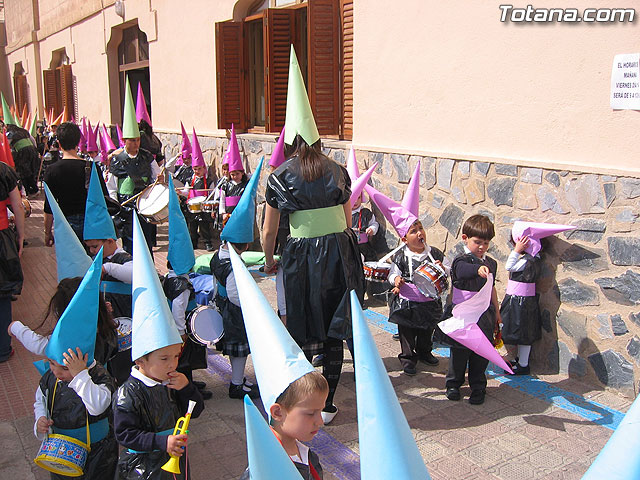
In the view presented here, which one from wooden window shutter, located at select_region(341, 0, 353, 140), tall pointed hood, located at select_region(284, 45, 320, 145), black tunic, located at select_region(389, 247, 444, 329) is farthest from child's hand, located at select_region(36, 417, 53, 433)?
wooden window shutter, located at select_region(341, 0, 353, 140)

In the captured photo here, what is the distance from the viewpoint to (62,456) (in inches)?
111

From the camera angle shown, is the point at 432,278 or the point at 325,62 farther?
the point at 325,62

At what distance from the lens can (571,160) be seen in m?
4.62

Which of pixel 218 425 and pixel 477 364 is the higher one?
pixel 477 364

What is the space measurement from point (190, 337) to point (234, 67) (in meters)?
6.76

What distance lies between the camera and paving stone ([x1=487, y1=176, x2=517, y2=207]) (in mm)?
5039

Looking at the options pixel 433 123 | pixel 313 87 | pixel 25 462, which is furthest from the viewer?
pixel 313 87

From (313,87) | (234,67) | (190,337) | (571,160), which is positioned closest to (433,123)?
(571,160)

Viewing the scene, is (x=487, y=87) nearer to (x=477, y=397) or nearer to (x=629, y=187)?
(x=629, y=187)

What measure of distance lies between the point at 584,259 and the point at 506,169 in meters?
0.97

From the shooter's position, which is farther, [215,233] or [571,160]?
[215,233]

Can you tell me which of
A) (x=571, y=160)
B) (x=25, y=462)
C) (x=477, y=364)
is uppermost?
(x=571, y=160)

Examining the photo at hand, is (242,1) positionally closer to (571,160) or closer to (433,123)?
(433,123)

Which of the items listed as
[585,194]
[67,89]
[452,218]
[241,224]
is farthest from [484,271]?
[67,89]
